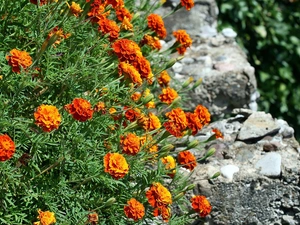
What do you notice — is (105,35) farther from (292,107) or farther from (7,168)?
(292,107)

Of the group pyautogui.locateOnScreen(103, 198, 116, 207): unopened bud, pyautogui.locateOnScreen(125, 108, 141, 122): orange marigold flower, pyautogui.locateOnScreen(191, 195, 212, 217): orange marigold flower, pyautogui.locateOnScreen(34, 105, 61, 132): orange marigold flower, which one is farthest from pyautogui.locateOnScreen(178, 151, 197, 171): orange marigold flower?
pyautogui.locateOnScreen(34, 105, 61, 132): orange marigold flower

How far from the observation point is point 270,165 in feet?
10.8

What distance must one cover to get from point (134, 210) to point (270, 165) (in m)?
1.00

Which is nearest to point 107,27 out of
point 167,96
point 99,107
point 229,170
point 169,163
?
point 99,107

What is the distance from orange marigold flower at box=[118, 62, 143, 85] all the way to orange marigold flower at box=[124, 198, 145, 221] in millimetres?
427

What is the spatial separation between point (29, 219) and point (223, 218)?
1.00 meters

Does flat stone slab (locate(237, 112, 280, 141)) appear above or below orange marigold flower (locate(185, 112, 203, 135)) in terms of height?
below

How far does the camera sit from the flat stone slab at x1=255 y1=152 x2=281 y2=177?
3.25m

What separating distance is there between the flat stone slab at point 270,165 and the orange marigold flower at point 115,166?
1053mm

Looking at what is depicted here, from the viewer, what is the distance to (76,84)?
8.53 ft

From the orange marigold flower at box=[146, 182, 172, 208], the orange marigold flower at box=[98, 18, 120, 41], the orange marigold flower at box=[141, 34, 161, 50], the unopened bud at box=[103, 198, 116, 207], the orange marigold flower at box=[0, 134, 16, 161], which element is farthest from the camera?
the orange marigold flower at box=[141, 34, 161, 50]

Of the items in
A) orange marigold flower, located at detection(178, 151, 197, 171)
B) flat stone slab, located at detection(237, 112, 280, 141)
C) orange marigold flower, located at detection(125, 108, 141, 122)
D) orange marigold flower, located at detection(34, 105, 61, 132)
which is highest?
orange marigold flower, located at detection(34, 105, 61, 132)

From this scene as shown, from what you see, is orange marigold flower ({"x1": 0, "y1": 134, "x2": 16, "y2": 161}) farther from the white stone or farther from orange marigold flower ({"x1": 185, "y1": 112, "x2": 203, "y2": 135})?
the white stone

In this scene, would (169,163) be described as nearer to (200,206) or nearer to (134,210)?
(200,206)
